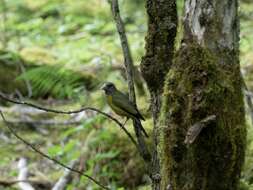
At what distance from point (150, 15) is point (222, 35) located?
504mm

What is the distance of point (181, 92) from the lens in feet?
8.85

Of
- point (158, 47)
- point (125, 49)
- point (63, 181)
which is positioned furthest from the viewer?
point (63, 181)

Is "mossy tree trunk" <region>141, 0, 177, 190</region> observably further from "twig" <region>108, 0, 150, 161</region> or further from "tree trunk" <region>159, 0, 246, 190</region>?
"tree trunk" <region>159, 0, 246, 190</region>

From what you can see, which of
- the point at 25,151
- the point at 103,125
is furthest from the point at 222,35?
the point at 25,151

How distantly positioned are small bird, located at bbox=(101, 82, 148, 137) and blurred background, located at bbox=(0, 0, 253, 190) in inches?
31.8

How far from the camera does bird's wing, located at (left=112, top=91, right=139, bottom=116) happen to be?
3.85 m

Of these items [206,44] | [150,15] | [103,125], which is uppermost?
[103,125]

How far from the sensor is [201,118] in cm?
262

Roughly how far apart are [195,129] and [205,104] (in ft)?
0.39

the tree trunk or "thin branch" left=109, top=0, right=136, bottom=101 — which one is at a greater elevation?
"thin branch" left=109, top=0, right=136, bottom=101

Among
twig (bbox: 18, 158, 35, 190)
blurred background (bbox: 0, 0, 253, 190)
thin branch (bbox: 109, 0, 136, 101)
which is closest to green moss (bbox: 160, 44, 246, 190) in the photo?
thin branch (bbox: 109, 0, 136, 101)

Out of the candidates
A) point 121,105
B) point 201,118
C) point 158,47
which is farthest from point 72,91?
point 201,118

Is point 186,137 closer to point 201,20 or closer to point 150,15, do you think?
point 201,20

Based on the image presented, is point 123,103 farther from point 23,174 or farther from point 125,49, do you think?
point 23,174
